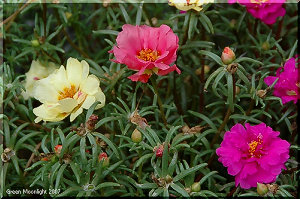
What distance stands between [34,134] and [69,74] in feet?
0.75

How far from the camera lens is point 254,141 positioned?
141 cm

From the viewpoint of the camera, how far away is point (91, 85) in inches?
55.4

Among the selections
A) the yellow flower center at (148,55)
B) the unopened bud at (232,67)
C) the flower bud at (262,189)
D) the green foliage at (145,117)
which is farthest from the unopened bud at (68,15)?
the flower bud at (262,189)

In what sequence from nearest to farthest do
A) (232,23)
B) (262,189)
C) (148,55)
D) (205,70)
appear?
(262,189), (148,55), (205,70), (232,23)

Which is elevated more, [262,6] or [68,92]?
[262,6]

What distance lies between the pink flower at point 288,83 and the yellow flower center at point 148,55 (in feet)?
1.23

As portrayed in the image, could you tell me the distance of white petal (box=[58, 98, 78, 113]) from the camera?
1.33 m

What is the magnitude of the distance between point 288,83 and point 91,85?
2.03ft

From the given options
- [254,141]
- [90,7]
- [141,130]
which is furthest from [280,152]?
[90,7]

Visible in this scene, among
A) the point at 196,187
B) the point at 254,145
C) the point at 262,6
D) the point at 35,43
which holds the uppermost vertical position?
the point at 262,6

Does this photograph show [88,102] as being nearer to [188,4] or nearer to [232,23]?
[188,4]

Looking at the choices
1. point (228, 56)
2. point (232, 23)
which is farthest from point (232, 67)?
point (232, 23)

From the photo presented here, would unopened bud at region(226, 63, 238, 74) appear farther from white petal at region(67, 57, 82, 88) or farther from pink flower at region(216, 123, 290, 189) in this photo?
white petal at region(67, 57, 82, 88)

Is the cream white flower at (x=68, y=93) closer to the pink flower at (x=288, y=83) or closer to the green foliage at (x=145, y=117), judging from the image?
the green foliage at (x=145, y=117)
